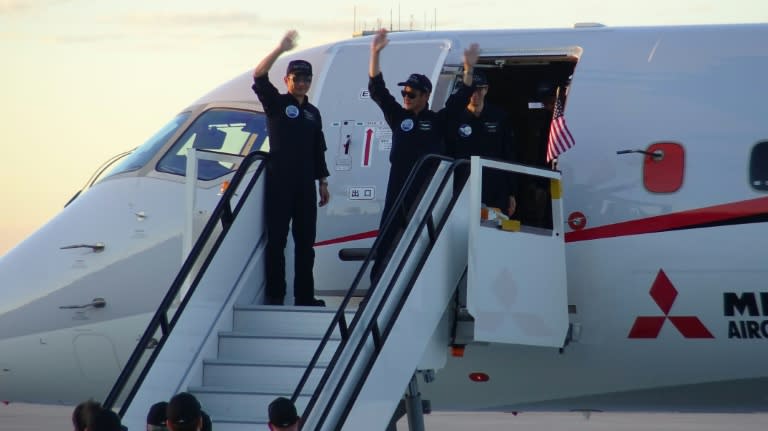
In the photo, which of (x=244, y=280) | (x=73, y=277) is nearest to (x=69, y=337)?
(x=73, y=277)

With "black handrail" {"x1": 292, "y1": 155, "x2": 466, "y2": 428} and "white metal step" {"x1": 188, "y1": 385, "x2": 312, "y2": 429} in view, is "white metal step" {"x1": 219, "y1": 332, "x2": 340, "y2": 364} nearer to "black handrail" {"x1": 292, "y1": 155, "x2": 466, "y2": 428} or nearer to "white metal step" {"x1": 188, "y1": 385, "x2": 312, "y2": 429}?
"white metal step" {"x1": 188, "y1": 385, "x2": 312, "y2": 429}

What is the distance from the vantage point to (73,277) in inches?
543

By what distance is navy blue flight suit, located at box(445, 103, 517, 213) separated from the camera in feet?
42.6

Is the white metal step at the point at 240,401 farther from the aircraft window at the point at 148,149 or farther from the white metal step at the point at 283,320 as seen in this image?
the aircraft window at the point at 148,149

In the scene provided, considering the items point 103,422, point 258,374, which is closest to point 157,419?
point 103,422

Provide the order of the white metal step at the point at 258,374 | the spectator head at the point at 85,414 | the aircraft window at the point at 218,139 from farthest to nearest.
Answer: the aircraft window at the point at 218,139, the white metal step at the point at 258,374, the spectator head at the point at 85,414

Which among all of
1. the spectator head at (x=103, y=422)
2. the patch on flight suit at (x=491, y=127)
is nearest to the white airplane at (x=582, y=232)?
the patch on flight suit at (x=491, y=127)

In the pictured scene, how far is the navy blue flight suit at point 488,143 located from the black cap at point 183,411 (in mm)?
4741

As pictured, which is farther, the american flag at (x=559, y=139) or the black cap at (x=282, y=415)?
the american flag at (x=559, y=139)

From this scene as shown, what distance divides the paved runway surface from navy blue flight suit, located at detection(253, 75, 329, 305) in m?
19.0

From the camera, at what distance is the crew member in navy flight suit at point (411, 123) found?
12.7 m

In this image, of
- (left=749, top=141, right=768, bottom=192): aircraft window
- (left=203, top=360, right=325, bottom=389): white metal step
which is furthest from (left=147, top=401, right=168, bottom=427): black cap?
(left=749, top=141, right=768, bottom=192): aircraft window

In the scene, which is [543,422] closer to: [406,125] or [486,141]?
[486,141]

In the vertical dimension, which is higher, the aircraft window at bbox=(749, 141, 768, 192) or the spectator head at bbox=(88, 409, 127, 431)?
the aircraft window at bbox=(749, 141, 768, 192)
